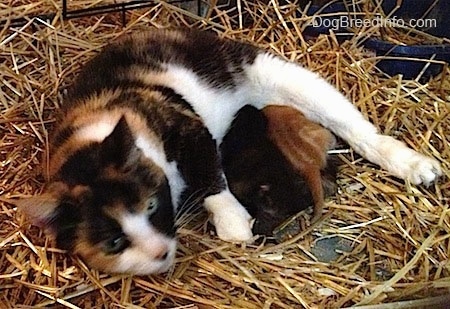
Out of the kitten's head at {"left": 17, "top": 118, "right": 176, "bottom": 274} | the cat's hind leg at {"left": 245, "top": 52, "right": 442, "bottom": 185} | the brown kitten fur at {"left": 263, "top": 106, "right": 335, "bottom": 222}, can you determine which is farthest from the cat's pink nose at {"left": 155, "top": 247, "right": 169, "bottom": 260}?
the cat's hind leg at {"left": 245, "top": 52, "right": 442, "bottom": 185}

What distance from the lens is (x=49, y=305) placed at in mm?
2223

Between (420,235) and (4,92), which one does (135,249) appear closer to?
(420,235)

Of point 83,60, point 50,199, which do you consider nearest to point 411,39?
point 83,60

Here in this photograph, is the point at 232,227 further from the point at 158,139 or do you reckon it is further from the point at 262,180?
the point at 158,139

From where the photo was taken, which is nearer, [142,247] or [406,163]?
[142,247]

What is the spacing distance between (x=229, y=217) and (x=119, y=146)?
49 cm

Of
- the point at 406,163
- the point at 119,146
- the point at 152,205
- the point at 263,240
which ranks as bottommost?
the point at 263,240

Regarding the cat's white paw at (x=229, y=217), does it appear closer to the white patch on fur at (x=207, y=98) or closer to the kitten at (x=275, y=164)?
the kitten at (x=275, y=164)

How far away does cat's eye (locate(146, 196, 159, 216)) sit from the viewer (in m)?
2.17

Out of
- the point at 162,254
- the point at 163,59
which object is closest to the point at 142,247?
the point at 162,254

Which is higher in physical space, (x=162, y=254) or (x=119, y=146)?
(x=119, y=146)

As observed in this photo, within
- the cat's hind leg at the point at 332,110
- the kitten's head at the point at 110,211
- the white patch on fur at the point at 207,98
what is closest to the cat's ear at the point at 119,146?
the kitten's head at the point at 110,211

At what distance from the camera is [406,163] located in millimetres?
2684

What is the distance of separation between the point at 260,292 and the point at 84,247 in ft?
1.63
